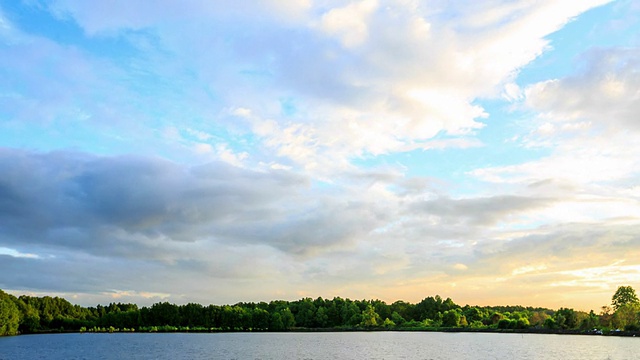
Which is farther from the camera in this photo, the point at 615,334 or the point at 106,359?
the point at 615,334

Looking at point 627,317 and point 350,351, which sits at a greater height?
point 627,317

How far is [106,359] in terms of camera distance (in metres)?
111

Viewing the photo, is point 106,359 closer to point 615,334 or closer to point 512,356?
point 512,356

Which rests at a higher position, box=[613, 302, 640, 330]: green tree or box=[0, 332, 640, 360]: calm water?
box=[613, 302, 640, 330]: green tree

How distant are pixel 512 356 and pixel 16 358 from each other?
100m

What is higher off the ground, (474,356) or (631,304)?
(631,304)

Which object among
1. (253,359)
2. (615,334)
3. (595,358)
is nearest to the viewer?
(595,358)

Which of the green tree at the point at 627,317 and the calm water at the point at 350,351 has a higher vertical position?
the green tree at the point at 627,317

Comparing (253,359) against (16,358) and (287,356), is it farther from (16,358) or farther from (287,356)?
(16,358)

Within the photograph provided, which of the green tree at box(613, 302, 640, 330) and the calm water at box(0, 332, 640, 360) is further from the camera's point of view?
the green tree at box(613, 302, 640, 330)

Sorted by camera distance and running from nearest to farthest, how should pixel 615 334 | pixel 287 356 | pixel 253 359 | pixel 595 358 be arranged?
pixel 595 358, pixel 253 359, pixel 287 356, pixel 615 334

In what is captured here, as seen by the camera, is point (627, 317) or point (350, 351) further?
point (627, 317)

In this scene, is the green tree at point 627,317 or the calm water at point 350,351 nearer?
the calm water at point 350,351

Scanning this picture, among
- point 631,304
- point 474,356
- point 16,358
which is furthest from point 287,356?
point 631,304
